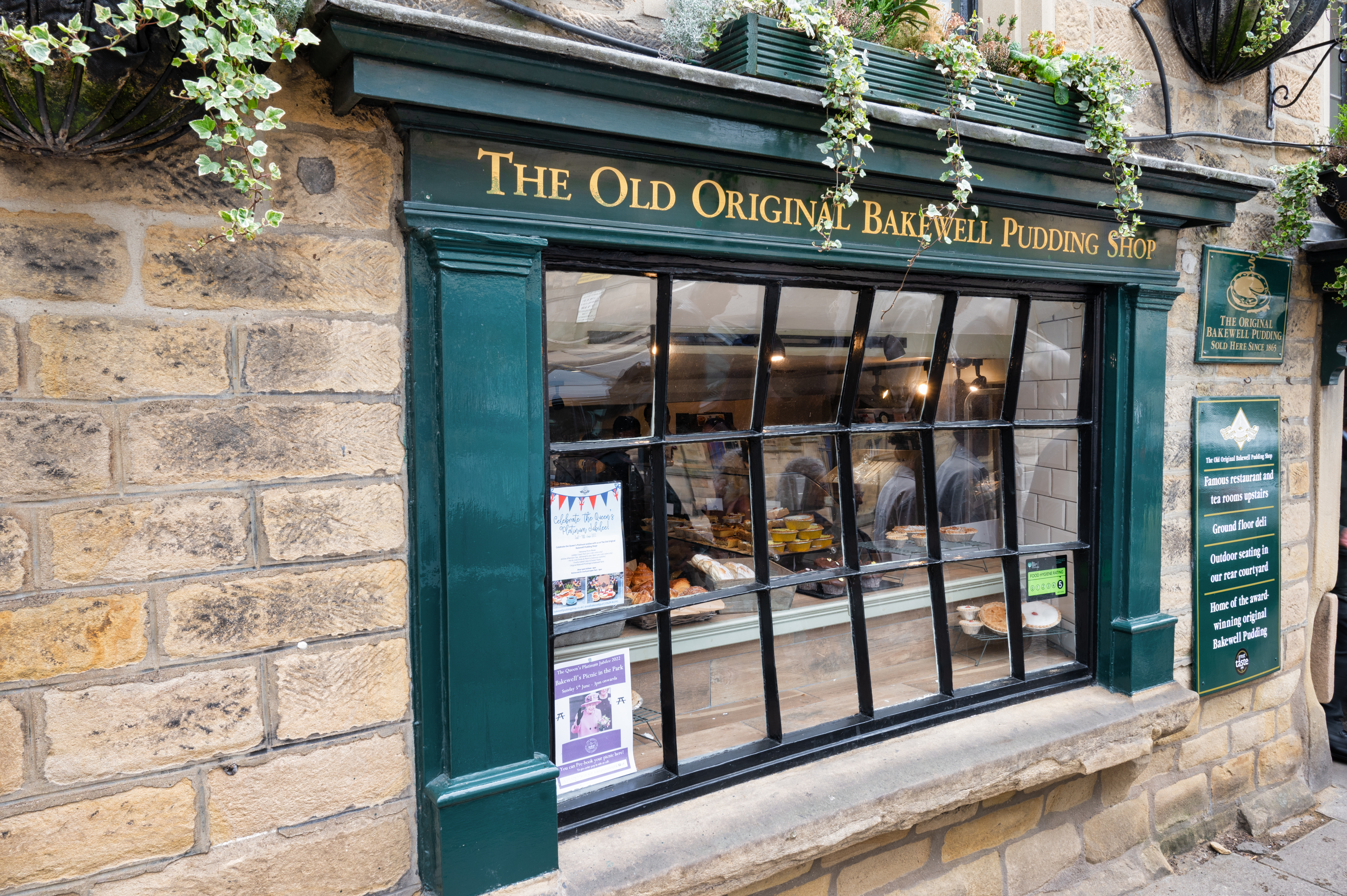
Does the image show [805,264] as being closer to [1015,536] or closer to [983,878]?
[1015,536]

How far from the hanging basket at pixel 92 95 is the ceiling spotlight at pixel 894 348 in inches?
90.1

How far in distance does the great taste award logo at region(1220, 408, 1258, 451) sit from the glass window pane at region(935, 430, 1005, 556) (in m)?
1.22

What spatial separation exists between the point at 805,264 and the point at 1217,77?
246cm

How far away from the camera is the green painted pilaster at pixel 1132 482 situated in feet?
11.2

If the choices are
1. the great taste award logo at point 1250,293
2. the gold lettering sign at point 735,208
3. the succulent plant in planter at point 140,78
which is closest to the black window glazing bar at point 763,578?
the gold lettering sign at point 735,208

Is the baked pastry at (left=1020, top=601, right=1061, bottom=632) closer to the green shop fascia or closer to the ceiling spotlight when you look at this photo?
the green shop fascia

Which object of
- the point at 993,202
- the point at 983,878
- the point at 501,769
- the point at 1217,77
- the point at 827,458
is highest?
the point at 1217,77

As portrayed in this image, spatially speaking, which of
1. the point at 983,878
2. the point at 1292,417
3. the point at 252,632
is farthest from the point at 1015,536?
the point at 252,632

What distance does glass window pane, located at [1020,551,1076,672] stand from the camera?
3.52m

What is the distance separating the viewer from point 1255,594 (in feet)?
12.9

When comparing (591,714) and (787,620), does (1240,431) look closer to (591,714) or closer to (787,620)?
(787,620)

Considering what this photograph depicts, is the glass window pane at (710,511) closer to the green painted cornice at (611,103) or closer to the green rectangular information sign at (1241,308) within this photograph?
the green painted cornice at (611,103)

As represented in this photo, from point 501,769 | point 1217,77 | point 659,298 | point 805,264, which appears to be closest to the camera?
point 501,769

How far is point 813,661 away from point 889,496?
2.32 ft
